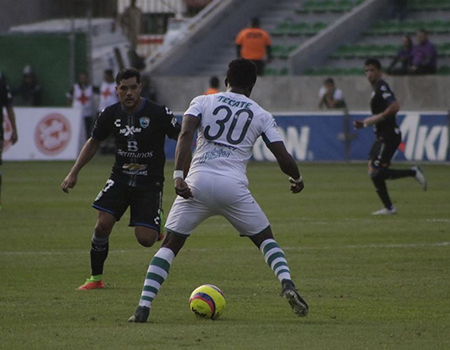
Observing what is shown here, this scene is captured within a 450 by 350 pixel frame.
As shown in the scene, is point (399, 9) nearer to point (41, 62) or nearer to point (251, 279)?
point (41, 62)

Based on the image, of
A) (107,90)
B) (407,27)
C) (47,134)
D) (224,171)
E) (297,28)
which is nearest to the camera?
(224,171)

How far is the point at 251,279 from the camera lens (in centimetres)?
1088

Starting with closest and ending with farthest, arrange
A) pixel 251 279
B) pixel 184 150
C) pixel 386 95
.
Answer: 1. pixel 184 150
2. pixel 251 279
3. pixel 386 95

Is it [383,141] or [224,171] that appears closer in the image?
[224,171]

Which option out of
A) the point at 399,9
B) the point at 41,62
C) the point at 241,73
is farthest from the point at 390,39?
the point at 241,73

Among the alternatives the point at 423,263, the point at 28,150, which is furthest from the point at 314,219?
the point at 28,150

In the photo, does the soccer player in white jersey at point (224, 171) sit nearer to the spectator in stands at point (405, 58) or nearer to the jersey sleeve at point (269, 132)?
the jersey sleeve at point (269, 132)

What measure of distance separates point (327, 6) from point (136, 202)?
26.3 meters

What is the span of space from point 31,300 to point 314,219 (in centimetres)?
770

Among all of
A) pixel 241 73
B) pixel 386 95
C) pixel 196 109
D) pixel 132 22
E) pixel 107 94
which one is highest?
pixel 241 73

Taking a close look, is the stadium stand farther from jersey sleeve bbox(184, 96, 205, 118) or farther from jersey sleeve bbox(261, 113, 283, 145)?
jersey sleeve bbox(184, 96, 205, 118)

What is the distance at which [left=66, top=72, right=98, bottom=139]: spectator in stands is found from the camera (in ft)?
105

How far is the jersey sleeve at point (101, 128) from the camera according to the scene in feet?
33.5

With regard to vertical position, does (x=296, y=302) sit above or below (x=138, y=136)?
below
